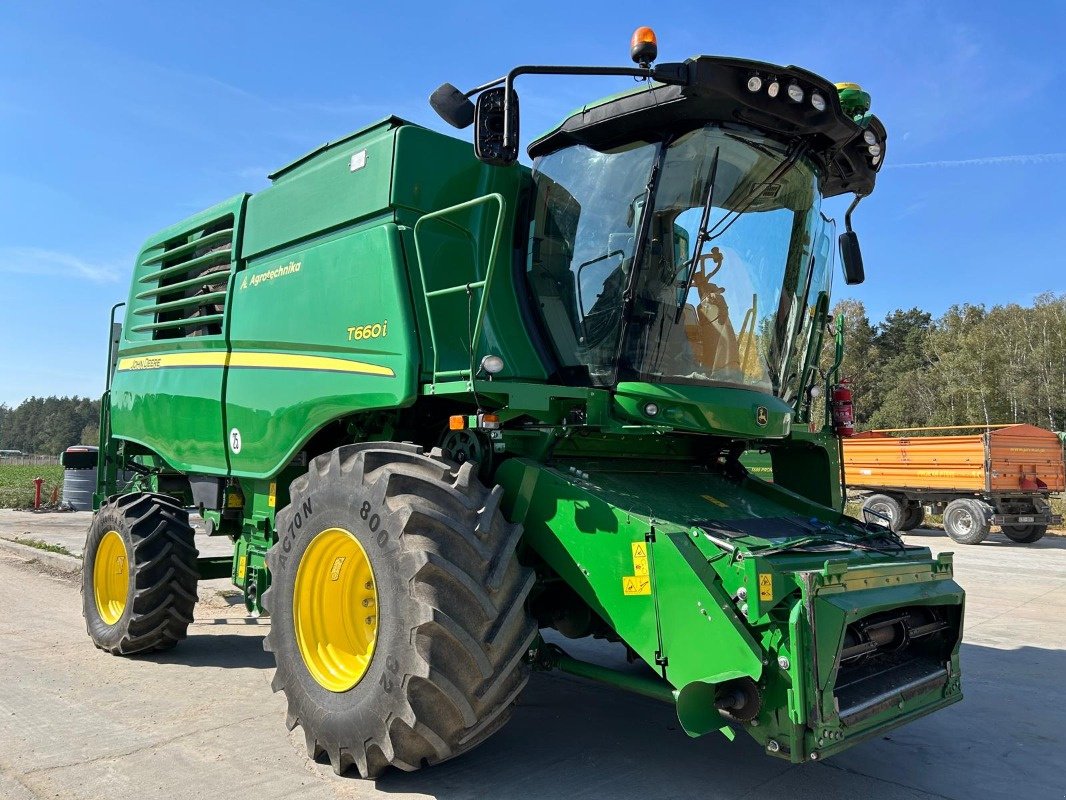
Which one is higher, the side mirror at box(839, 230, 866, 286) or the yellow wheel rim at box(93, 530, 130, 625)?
the side mirror at box(839, 230, 866, 286)

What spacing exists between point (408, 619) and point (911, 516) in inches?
688

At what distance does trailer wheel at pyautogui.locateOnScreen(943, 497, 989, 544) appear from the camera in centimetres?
1598

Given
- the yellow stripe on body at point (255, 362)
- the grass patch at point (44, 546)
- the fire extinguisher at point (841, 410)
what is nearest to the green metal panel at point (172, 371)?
the yellow stripe on body at point (255, 362)

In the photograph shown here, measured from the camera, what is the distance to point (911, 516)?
1805cm

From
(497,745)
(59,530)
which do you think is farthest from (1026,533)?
(59,530)

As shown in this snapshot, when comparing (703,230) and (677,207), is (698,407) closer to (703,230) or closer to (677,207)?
(703,230)

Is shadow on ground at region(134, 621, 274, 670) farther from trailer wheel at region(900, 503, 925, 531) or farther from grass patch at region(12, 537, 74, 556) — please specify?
trailer wheel at region(900, 503, 925, 531)

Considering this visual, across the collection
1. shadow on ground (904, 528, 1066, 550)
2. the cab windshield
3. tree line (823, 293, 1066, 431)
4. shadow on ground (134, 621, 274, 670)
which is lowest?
shadow on ground (904, 528, 1066, 550)

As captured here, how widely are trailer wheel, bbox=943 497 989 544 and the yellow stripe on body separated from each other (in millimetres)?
15504

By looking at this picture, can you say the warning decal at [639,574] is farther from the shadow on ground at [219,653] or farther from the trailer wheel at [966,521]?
the trailer wheel at [966,521]

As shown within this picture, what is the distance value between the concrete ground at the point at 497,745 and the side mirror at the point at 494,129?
2727 millimetres

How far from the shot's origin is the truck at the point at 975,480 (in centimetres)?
1600

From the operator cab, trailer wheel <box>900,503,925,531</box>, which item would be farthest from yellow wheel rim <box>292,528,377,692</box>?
trailer wheel <box>900,503,925,531</box>

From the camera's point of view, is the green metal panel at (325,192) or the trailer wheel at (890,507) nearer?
the green metal panel at (325,192)
